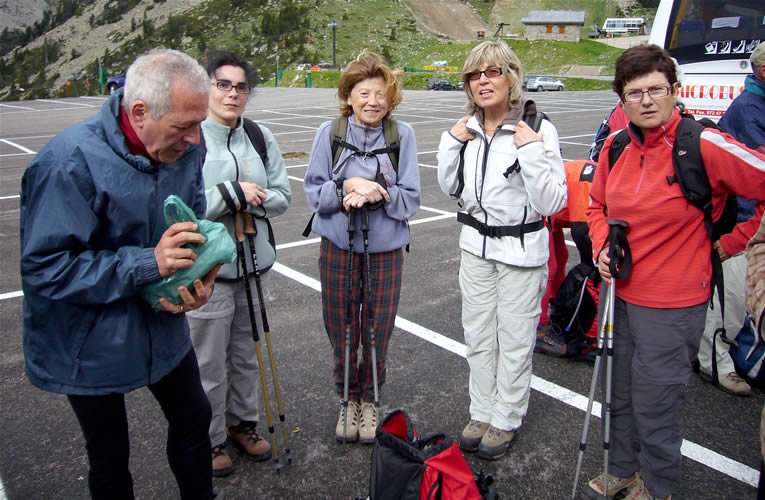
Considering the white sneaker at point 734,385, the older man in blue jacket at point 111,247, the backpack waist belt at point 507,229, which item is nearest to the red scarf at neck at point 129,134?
the older man in blue jacket at point 111,247

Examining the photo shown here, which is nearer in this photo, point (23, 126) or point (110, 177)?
point (110, 177)

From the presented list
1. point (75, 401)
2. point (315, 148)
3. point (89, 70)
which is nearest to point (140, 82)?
point (75, 401)

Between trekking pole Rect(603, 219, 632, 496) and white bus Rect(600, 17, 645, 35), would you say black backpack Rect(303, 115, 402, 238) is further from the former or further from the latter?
white bus Rect(600, 17, 645, 35)

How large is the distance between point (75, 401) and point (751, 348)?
13.3 feet

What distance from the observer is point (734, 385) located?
4090 mm

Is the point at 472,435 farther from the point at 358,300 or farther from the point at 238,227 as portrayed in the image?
the point at 238,227

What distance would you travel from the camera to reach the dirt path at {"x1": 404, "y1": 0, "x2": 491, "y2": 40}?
106 meters

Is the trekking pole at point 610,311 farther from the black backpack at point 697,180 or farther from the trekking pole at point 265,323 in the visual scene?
the trekking pole at point 265,323

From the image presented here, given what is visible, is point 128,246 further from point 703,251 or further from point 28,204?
point 703,251

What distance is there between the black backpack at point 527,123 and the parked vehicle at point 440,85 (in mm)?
47444

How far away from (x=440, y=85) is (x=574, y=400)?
4751 centimetres

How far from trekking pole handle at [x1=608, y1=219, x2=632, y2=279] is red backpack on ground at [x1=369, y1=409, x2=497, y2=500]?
1.11 metres

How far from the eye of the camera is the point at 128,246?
226 centimetres

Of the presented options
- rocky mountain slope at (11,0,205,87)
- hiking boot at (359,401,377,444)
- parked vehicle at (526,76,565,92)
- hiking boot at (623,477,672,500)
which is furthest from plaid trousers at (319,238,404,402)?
rocky mountain slope at (11,0,205,87)
